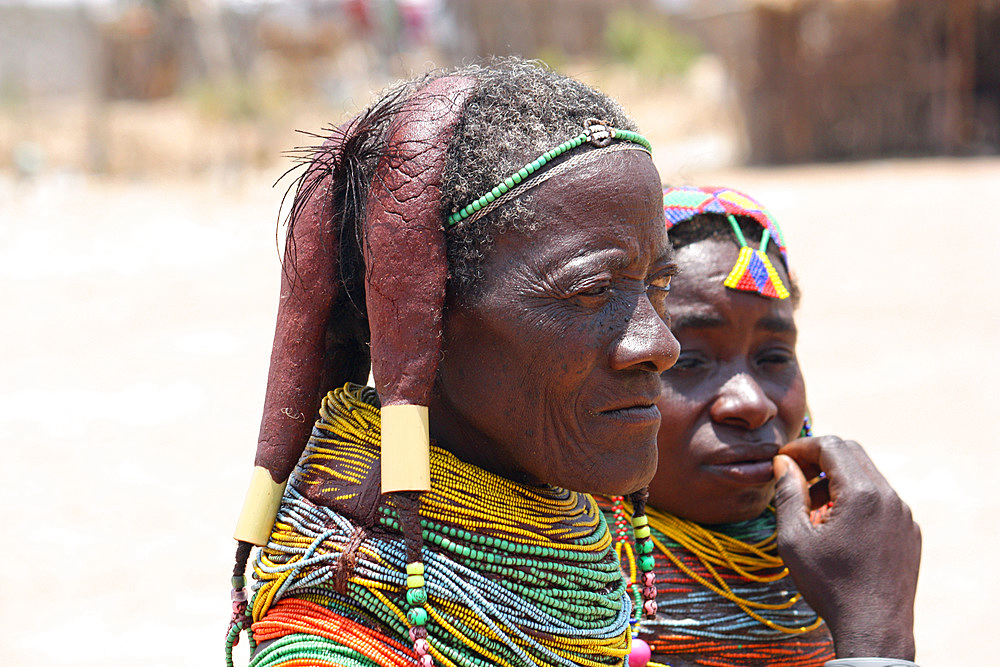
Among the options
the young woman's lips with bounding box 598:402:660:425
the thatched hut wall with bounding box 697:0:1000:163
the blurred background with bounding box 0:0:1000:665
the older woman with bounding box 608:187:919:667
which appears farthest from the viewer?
the thatched hut wall with bounding box 697:0:1000:163

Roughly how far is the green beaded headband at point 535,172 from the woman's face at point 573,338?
0.06 ft

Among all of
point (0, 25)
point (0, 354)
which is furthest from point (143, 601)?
point (0, 25)

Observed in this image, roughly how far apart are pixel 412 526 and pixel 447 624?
0.55 feet

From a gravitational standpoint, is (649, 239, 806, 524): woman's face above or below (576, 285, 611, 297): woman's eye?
below

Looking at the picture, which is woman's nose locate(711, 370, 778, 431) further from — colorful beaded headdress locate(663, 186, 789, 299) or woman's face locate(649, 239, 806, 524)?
colorful beaded headdress locate(663, 186, 789, 299)

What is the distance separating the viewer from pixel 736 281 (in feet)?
7.90

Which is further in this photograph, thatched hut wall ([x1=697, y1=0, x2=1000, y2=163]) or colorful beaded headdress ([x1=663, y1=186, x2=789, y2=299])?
thatched hut wall ([x1=697, y1=0, x2=1000, y2=163])

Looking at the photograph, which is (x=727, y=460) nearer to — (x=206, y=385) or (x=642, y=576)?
(x=642, y=576)

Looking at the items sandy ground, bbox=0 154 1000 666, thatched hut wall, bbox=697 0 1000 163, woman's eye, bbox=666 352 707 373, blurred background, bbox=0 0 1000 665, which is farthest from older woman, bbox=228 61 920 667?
thatched hut wall, bbox=697 0 1000 163

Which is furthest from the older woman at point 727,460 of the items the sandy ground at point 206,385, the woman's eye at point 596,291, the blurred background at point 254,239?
the sandy ground at point 206,385

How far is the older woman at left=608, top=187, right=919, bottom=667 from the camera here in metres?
2.36

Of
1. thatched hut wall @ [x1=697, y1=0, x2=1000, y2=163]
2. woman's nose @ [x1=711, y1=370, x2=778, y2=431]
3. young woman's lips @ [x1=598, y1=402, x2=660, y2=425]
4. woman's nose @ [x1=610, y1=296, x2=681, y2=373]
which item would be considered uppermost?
thatched hut wall @ [x1=697, y1=0, x2=1000, y2=163]

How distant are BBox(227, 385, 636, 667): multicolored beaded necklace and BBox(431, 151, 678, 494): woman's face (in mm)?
114

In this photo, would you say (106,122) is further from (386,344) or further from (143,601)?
(386,344)
